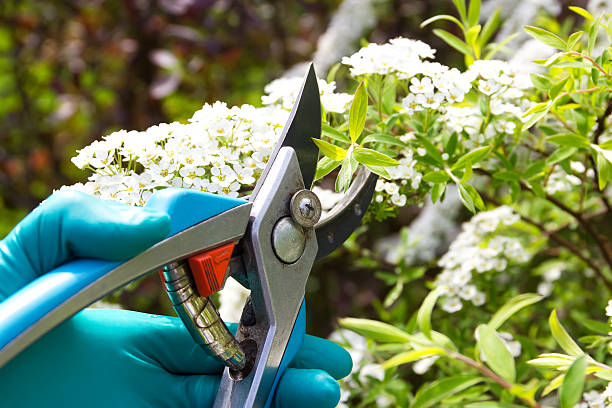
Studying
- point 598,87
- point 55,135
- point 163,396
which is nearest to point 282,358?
point 163,396

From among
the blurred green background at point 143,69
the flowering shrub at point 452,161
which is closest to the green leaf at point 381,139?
the flowering shrub at point 452,161

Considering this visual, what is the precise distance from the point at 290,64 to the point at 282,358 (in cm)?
114

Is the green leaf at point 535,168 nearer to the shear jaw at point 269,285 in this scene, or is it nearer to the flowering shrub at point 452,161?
the flowering shrub at point 452,161

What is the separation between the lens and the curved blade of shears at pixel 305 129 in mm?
490

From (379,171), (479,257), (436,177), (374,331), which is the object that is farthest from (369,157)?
(479,257)

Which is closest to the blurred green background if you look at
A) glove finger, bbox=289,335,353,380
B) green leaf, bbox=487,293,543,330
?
green leaf, bbox=487,293,543,330

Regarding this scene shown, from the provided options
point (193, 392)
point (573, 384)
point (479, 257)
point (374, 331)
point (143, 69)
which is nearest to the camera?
point (573, 384)

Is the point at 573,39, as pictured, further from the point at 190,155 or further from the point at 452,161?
the point at 190,155

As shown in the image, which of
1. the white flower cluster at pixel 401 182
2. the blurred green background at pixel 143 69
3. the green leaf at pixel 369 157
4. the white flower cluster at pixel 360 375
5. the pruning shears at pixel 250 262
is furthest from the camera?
the blurred green background at pixel 143 69

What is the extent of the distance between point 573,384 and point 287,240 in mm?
225

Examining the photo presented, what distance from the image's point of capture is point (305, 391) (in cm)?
48

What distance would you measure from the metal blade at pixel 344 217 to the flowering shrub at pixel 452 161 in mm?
17

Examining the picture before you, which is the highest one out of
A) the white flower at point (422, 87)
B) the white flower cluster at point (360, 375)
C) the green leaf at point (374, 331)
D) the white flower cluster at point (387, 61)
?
the white flower cluster at point (387, 61)

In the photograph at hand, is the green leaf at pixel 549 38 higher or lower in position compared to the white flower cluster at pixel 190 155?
higher
